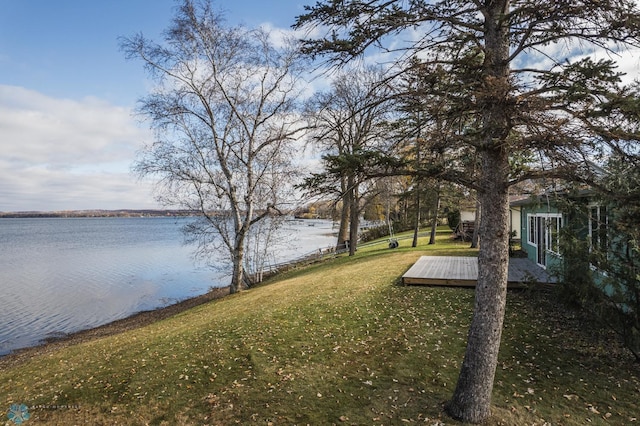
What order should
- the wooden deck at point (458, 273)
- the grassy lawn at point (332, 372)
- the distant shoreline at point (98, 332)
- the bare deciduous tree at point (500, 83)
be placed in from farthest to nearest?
the distant shoreline at point (98, 332) → the wooden deck at point (458, 273) → the grassy lawn at point (332, 372) → the bare deciduous tree at point (500, 83)

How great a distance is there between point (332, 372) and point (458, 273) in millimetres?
6809

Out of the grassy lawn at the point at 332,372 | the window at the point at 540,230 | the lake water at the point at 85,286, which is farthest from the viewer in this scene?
the lake water at the point at 85,286

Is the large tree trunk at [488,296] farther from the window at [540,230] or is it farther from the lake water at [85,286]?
the lake water at [85,286]

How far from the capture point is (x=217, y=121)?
14.1m

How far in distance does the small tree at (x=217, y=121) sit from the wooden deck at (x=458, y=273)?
6464mm

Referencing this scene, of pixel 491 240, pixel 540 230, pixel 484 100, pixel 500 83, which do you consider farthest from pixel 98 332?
pixel 540 230

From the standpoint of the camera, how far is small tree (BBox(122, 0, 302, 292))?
41.9 ft

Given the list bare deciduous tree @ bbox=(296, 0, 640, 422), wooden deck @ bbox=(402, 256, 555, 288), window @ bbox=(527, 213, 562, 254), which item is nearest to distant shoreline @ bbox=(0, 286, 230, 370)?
wooden deck @ bbox=(402, 256, 555, 288)

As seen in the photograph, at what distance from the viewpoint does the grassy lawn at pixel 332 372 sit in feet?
15.0

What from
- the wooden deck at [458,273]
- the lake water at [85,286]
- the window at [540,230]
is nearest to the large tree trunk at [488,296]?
the wooden deck at [458,273]

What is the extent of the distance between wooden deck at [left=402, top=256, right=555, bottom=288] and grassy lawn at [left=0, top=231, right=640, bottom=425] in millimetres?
1120

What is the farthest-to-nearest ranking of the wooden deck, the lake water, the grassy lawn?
the lake water
the wooden deck
the grassy lawn

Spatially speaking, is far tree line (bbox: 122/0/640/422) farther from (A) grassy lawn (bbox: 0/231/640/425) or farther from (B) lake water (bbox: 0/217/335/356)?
(B) lake water (bbox: 0/217/335/356)

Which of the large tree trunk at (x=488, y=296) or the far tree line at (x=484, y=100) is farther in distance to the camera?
the large tree trunk at (x=488, y=296)
